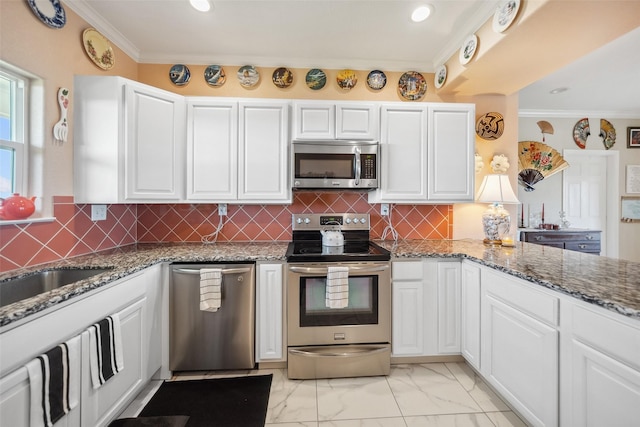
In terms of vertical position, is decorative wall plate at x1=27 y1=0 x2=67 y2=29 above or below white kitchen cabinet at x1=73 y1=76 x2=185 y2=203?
above

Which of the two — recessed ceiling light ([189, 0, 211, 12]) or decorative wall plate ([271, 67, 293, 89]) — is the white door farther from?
recessed ceiling light ([189, 0, 211, 12])

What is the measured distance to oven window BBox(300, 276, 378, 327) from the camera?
200 centimetres

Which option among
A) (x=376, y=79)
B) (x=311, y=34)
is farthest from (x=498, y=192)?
(x=311, y=34)

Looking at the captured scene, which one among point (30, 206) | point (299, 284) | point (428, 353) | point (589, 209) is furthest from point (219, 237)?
point (589, 209)

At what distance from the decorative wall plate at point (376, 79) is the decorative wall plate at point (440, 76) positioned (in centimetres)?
49

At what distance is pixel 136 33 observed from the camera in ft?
7.35

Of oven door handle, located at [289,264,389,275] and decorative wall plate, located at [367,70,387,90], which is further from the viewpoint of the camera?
decorative wall plate, located at [367,70,387,90]

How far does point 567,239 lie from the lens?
347 cm

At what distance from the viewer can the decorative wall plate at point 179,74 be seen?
2.55m

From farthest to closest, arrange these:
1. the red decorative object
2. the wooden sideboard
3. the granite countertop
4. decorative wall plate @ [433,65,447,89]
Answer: the wooden sideboard < decorative wall plate @ [433,65,447,89] < the red decorative object < the granite countertop

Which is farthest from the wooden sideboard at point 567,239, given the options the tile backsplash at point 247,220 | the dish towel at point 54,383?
the dish towel at point 54,383

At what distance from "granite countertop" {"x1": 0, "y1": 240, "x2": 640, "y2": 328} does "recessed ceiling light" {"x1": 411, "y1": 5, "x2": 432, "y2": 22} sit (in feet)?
5.65

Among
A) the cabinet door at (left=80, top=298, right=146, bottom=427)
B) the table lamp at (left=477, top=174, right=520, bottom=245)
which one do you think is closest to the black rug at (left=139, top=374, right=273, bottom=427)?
the cabinet door at (left=80, top=298, right=146, bottom=427)

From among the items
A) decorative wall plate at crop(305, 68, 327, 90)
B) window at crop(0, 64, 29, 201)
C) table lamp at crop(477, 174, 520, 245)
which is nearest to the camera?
window at crop(0, 64, 29, 201)
